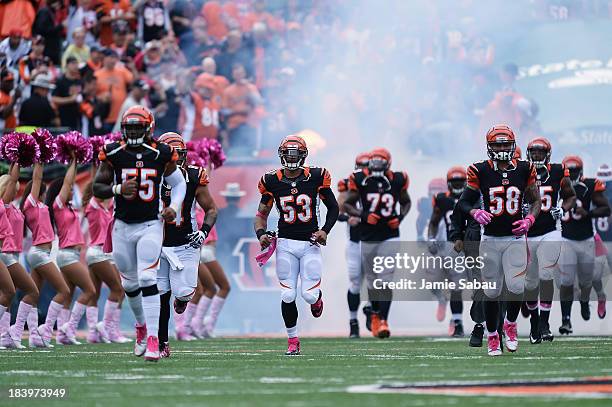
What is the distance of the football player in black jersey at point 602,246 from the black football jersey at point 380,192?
8.74 feet

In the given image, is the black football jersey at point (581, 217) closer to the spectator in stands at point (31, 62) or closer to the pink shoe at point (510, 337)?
the pink shoe at point (510, 337)

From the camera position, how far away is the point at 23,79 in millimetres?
19375

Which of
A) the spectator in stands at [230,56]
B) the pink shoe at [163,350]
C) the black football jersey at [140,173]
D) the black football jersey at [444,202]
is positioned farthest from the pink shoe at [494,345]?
the spectator in stands at [230,56]

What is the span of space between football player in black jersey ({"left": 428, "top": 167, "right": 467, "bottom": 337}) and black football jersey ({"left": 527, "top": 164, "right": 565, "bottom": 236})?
8.30 ft

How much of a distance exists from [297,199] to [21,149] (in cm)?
280

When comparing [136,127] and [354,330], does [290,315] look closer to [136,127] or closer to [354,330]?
[136,127]

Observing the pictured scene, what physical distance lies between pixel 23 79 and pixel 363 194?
5636mm

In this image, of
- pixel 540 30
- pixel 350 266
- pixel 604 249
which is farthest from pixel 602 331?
pixel 540 30

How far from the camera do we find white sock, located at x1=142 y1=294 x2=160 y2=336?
34.6 ft

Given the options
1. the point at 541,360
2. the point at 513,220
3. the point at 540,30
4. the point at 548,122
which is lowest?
the point at 541,360

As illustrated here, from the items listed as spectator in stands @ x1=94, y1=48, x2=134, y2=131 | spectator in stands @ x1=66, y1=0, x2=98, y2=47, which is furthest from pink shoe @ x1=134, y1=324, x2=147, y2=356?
spectator in stands @ x1=66, y1=0, x2=98, y2=47

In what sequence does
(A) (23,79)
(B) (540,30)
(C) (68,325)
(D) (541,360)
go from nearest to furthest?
(D) (541,360), (C) (68,325), (A) (23,79), (B) (540,30)

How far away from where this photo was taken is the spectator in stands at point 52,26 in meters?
20.3

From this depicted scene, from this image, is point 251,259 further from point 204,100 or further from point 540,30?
point 540,30
